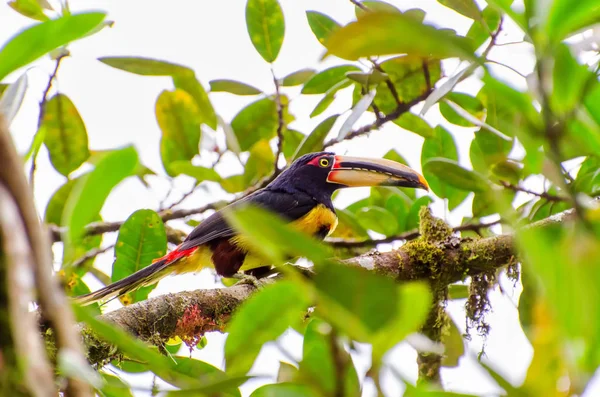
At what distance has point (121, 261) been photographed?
10.5 ft

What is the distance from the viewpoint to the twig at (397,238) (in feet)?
11.8

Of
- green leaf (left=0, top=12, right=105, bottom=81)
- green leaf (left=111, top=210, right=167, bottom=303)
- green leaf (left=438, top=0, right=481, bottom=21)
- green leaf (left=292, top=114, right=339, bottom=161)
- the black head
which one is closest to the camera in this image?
green leaf (left=0, top=12, right=105, bottom=81)

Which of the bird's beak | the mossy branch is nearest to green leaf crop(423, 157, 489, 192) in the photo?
the mossy branch

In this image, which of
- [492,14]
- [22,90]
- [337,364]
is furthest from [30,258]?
[492,14]

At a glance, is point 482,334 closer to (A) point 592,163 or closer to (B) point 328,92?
(A) point 592,163

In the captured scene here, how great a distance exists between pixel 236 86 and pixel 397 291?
3.20m

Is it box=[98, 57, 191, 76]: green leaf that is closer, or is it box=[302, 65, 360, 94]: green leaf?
box=[98, 57, 191, 76]: green leaf

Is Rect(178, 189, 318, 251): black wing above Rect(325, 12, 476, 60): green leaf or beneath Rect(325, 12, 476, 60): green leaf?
beneath

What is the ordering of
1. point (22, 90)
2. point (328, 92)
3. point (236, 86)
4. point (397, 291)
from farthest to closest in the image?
point (236, 86) → point (328, 92) → point (22, 90) → point (397, 291)

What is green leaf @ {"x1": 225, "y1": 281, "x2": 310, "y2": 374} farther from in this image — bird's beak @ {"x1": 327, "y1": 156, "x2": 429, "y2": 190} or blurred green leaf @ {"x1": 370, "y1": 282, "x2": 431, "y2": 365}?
bird's beak @ {"x1": 327, "y1": 156, "x2": 429, "y2": 190}

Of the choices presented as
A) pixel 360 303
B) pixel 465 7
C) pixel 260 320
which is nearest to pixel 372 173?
pixel 465 7

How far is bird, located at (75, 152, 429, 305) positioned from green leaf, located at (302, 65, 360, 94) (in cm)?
69

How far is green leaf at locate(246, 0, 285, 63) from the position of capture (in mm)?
3617

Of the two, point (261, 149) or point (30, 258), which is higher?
point (30, 258)
